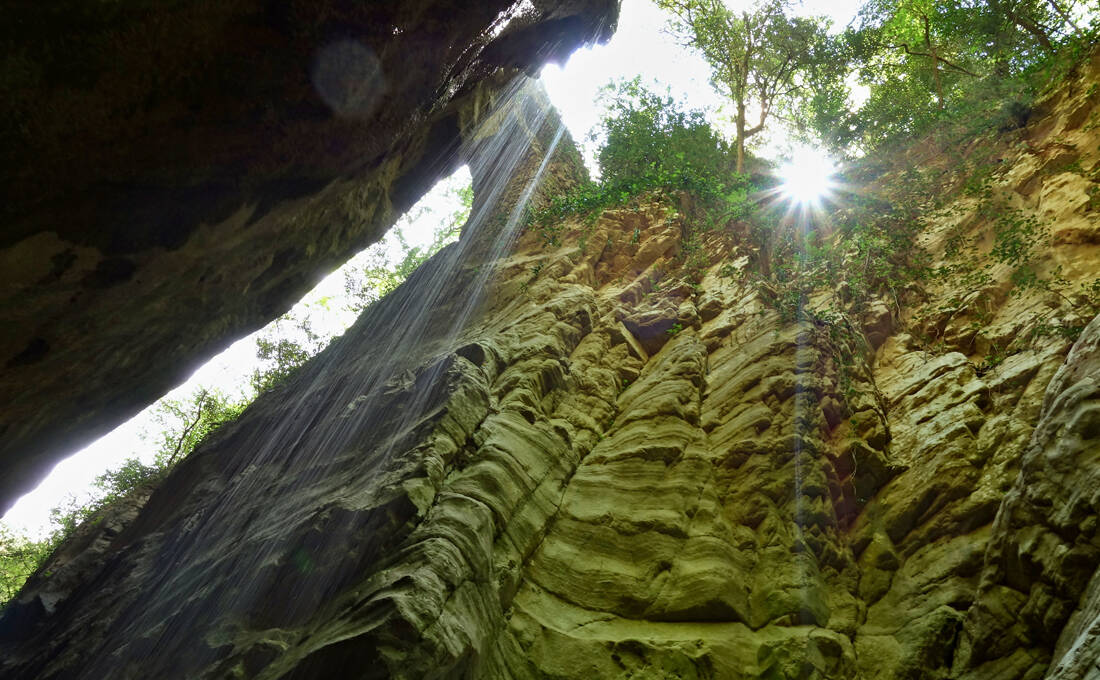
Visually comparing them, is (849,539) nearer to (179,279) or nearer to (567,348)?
(567,348)

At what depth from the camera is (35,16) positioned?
362cm

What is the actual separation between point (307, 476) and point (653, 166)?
1530cm

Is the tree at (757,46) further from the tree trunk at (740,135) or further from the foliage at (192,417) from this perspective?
the foliage at (192,417)

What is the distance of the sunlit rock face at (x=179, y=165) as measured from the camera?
4.13 meters

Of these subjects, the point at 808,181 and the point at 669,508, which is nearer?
the point at 669,508

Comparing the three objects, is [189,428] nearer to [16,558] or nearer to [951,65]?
[16,558]

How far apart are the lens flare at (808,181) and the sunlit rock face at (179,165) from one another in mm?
11758

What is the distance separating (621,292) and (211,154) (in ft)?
32.2

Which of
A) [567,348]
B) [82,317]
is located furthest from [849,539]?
[82,317]

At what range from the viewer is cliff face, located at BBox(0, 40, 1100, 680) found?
565 centimetres

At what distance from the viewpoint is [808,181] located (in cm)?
1848

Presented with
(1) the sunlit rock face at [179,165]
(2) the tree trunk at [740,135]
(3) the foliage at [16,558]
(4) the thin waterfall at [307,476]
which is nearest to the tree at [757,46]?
(2) the tree trunk at [740,135]

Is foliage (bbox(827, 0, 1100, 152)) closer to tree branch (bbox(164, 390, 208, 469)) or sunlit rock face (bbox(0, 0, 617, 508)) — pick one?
sunlit rock face (bbox(0, 0, 617, 508))

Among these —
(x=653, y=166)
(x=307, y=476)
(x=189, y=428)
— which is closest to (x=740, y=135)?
(x=653, y=166)
